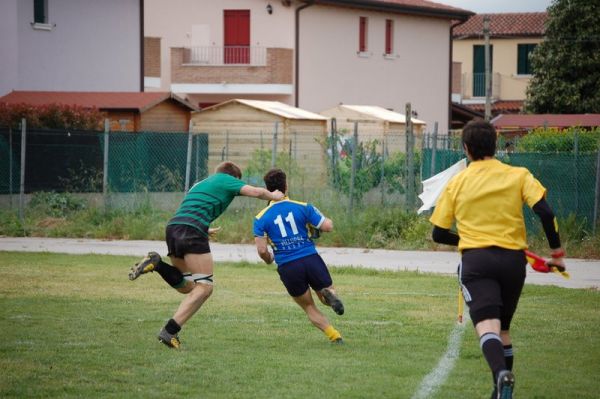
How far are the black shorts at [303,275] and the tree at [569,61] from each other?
37748 mm

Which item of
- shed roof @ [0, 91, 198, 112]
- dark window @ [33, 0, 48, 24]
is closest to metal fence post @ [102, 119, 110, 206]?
shed roof @ [0, 91, 198, 112]

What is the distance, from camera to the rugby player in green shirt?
9.87 m

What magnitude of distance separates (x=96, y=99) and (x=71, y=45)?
4.19 meters

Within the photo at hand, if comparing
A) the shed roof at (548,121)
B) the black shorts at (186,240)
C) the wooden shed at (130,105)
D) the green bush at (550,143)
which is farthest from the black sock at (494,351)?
the shed roof at (548,121)

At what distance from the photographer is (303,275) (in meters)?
9.89

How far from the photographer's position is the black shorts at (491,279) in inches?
274

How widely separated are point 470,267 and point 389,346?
2.91 m

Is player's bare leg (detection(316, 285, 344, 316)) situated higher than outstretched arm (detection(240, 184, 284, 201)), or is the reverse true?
outstretched arm (detection(240, 184, 284, 201))

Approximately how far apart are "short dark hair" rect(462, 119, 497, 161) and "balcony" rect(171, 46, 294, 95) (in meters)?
34.1

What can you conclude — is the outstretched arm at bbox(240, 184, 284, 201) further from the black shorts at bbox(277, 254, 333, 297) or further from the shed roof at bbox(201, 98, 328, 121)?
the shed roof at bbox(201, 98, 328, 121)

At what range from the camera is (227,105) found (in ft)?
108

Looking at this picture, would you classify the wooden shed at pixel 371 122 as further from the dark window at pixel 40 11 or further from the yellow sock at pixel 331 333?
the yellow sock at pixel 331 333

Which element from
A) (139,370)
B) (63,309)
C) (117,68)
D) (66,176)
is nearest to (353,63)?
(117,68)

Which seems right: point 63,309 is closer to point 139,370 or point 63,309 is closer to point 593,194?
point 139,370
